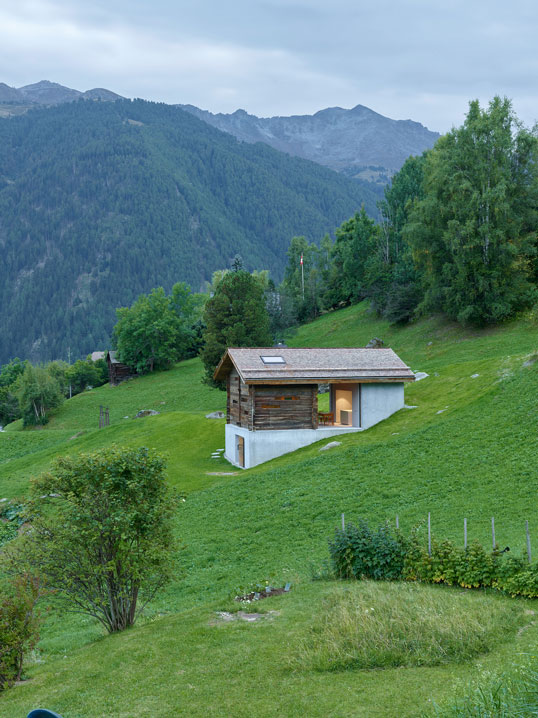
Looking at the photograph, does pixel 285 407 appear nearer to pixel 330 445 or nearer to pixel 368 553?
pixel 330 445

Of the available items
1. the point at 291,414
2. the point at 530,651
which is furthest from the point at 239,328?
the point at 530,651

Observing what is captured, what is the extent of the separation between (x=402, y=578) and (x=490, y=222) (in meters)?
48.0

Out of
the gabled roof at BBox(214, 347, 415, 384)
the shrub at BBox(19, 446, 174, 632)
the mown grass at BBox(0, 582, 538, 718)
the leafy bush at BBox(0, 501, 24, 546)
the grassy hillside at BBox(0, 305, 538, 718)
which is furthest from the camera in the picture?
the gabled roof at BBox(214, 347, 415, 384)

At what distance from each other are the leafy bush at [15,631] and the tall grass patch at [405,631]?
6.09m

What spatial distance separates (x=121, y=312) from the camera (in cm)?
10738

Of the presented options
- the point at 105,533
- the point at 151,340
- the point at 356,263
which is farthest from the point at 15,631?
the point at 356,263

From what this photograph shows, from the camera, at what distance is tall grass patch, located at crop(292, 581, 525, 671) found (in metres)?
12.0

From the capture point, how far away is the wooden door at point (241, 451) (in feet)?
139

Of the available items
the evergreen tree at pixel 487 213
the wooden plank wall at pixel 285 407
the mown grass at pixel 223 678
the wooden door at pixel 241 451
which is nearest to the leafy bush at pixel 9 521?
the wooden door at pixel 241 451

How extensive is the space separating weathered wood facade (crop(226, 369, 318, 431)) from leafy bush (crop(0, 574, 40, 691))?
2649 cm

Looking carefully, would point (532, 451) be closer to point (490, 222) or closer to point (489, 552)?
point (489, 552)

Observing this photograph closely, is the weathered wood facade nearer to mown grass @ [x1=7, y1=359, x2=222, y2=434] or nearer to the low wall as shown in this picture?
the low wall

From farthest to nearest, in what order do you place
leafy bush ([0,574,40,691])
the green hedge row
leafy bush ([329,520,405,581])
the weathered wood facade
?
the weathered wood facade → leafy bush ([329,520,405,581]) → the green hedge row → leafy bush ([0,574,40,691])

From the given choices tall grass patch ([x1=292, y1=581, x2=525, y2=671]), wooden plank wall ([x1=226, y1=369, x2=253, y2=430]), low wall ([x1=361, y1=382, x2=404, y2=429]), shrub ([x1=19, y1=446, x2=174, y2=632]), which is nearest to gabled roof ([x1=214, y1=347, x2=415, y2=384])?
low wall ([x1=361, y1=382, x2=404, y2=429])
